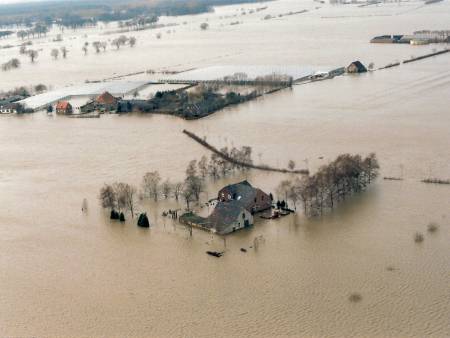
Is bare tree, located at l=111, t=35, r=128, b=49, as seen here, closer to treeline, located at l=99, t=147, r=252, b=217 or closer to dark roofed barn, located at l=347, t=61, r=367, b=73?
dark roofed barn, located at l=347, t=61, r=367, b=73

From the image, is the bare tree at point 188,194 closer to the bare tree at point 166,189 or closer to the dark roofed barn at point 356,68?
the bare tree at point 166,189

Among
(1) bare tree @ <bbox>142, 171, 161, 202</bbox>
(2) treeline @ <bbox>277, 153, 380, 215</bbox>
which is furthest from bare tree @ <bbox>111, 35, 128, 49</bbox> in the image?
(2) treeline @ <bbox>277, 153, 380, 215</bbox>

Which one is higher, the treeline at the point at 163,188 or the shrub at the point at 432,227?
the treeline at the point at 163,188

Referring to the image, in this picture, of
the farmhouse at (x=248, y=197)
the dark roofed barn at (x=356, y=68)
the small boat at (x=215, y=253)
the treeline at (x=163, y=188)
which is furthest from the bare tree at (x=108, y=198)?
the dark roofed barn at (x=356, y=68)

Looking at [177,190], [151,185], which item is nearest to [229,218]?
[177,190]

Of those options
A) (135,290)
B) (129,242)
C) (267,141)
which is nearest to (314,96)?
(267,141)

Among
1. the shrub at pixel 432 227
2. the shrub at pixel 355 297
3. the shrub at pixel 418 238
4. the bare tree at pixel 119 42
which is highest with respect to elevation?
the bare tree at pixel 119 42

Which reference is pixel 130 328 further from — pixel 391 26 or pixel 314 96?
pixel 391 26
